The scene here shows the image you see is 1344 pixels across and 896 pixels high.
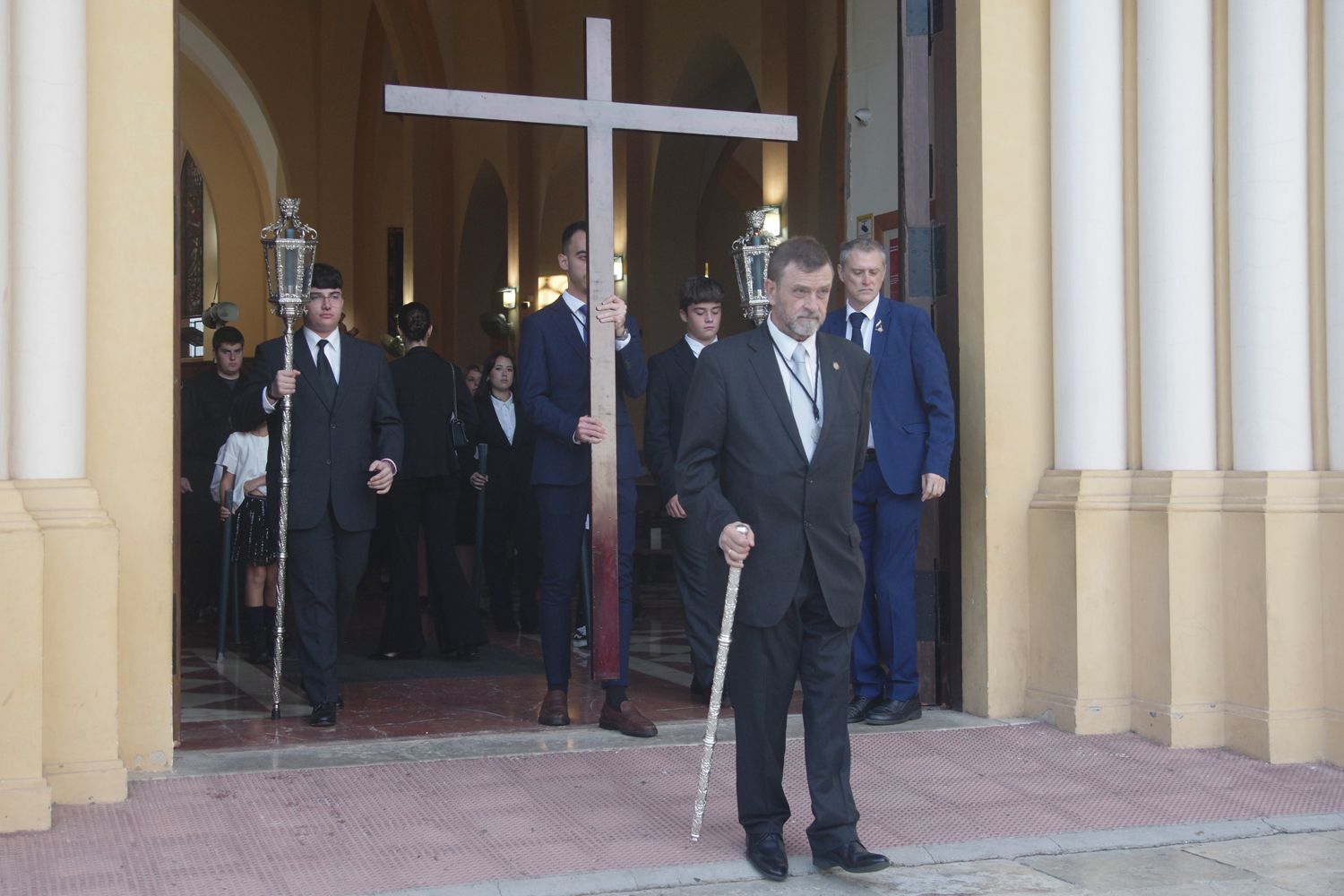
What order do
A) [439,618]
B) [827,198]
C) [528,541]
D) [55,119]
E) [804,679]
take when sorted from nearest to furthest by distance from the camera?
[804,679]
[55,119]
[439,618]
[528,541]
[827,198]

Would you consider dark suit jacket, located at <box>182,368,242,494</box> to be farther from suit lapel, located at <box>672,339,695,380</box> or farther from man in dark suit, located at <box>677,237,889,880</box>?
man in dark suit, located at <box>677,237,889,880</box>

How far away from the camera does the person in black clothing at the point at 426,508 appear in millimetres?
8195

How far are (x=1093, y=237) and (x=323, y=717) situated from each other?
3674 millimetres

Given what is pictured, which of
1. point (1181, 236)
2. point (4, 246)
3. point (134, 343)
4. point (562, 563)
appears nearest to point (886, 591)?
point (562, 563)

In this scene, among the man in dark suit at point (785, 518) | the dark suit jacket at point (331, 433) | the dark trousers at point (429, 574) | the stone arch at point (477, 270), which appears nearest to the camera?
the man in dark suit at point (785, 518)

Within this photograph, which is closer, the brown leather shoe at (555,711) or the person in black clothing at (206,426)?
the brown leather shoe at (555,711)

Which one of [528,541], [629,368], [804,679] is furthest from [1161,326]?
[528,541]

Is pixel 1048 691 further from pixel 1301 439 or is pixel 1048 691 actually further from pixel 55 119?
pixel 55 119

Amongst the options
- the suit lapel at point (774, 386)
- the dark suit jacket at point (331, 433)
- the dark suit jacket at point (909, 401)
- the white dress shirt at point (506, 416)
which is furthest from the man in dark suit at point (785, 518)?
the white dress shirt at point (506, 416)

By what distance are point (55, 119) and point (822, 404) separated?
8.74 ft

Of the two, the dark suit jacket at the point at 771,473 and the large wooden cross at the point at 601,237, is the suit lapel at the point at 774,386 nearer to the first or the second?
the dark suit jacket at the point at 771,473

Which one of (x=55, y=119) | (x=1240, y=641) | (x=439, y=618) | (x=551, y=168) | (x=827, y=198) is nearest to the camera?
(x=55, y=119)

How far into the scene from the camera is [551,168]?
58.4ft

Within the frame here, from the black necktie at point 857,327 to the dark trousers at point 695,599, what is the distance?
1.02 meters
